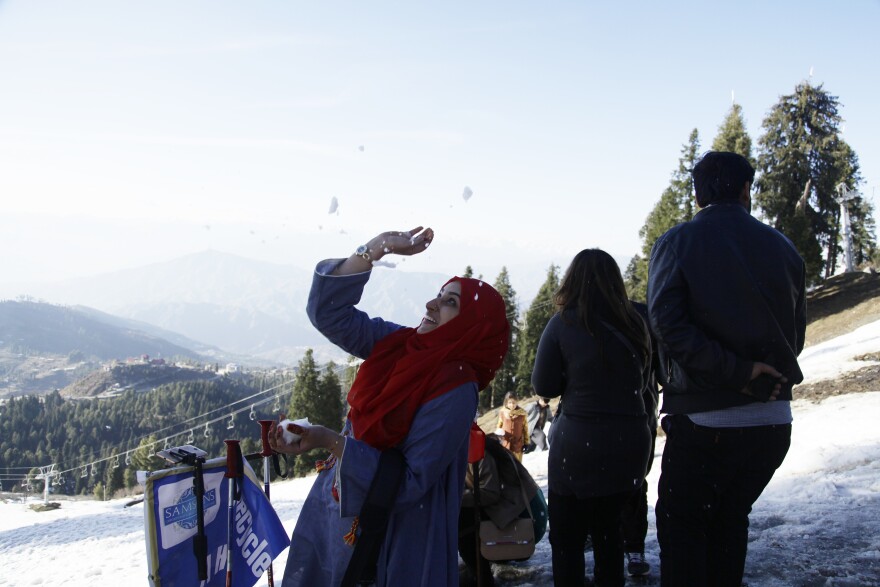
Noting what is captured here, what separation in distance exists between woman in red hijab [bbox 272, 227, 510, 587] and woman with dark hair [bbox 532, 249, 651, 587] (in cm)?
83

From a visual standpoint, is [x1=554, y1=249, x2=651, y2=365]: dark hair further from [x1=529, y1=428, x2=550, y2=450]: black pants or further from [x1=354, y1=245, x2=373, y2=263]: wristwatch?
[x1=529, y1=428, x2=550, y2=450]: black pants

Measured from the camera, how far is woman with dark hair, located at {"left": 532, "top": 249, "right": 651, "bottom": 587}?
3.43m

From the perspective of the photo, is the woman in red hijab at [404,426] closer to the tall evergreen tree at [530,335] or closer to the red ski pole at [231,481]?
the red ski pole at [231,481]

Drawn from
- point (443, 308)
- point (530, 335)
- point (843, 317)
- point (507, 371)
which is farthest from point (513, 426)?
point (507, 371)

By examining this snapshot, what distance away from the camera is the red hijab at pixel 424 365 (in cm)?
251

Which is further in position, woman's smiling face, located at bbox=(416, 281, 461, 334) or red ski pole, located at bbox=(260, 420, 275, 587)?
red ski pole, located at bbox=(260, 420, 275, 587)

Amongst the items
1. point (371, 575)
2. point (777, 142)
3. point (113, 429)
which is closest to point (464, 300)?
point (371, 575)

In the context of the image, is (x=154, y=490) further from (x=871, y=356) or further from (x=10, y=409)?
(x=10, y=409)

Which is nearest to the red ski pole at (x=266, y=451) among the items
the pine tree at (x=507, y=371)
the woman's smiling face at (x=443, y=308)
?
the woman's smiling face at (x=443, y=308)

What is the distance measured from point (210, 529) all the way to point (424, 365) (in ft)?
5.64

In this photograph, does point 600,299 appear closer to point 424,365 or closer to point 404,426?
point 424,365

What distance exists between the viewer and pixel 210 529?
339 centimetres

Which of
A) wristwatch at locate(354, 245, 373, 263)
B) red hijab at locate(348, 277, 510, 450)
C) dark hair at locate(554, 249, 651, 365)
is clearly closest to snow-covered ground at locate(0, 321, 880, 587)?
dark hair at locate(554, 249, 651, 365)

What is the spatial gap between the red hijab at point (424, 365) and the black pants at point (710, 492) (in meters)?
1.03
